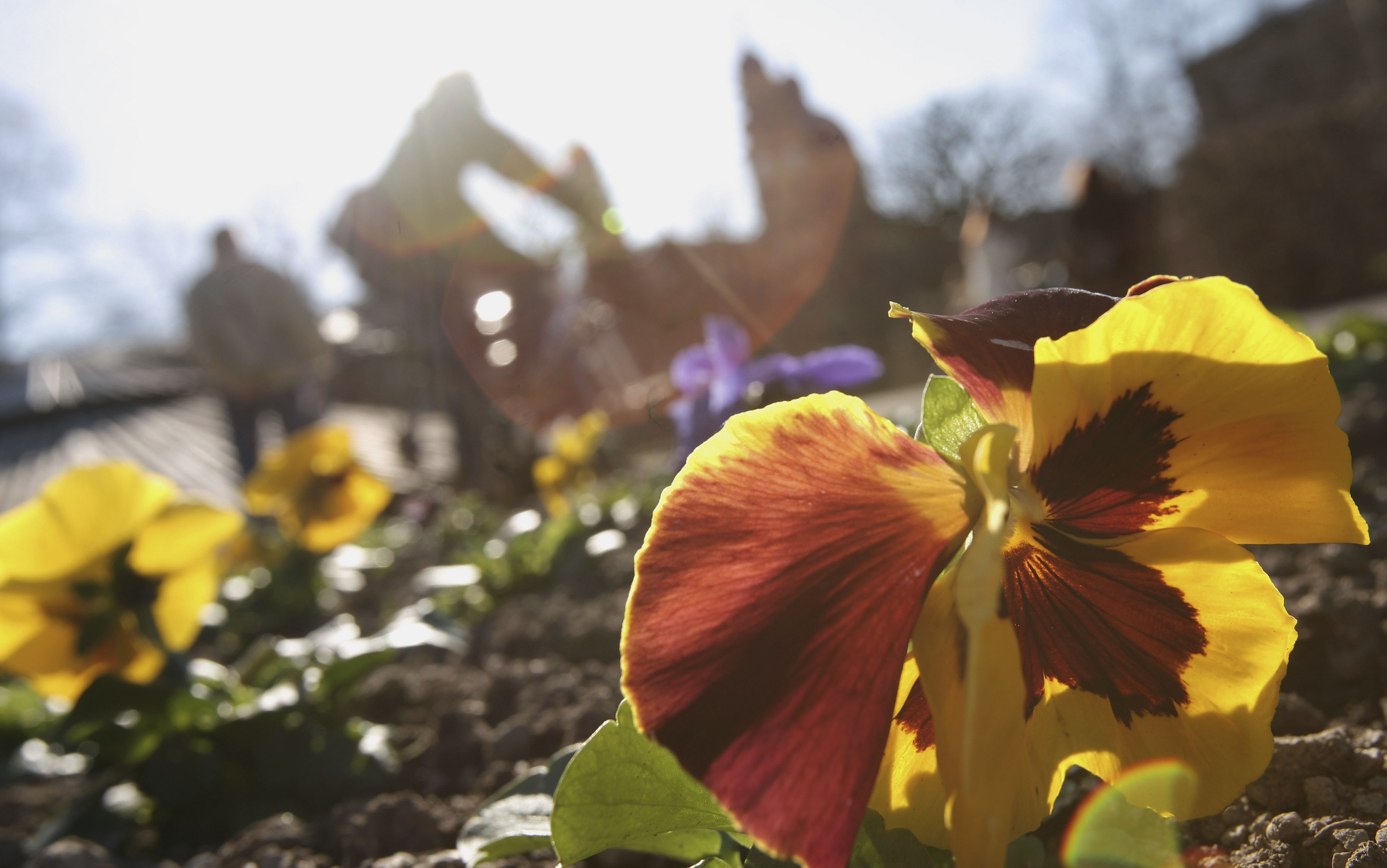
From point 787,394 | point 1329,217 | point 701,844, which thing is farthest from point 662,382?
point 1329,217

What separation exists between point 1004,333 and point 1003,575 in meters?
0.14

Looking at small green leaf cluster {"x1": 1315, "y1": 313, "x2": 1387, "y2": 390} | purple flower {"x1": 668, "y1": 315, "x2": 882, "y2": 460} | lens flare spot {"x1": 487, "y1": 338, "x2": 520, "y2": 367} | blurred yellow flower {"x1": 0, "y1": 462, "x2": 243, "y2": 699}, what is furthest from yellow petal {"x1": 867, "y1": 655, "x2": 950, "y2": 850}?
lens flare spot {"x1": 487, "y1": 338, "x2": 520, "y2": 367}

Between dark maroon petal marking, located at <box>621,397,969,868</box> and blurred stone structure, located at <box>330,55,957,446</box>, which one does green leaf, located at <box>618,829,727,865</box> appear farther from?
blurred stone structure, located at <box>330,55,957,446</box>

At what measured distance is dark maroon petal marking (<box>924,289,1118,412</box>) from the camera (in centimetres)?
51

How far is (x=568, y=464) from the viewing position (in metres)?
4.27

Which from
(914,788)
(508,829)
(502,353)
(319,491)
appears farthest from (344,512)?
(502,353)

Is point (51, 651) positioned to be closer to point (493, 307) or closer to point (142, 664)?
point (142, 664)

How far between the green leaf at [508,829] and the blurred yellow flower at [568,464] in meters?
3.08

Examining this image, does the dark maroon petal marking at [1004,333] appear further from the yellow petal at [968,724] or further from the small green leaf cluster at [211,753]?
the small green leaf cluster at [211,753]

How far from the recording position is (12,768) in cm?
186

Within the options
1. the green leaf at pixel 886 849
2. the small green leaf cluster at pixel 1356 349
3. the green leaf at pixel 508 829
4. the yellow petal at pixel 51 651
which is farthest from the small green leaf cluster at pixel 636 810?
the small green leaf cluster at pixel 1356 349

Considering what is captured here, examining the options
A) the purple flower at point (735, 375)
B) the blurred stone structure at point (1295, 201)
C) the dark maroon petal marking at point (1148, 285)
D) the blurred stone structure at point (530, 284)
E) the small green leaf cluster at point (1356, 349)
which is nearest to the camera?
the dark maroon petal marking at point (1148, 285)

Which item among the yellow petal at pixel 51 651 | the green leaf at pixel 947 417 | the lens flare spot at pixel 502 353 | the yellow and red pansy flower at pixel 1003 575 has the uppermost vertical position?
the lens flare spot at pixel 502 353

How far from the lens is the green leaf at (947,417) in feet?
1.96
